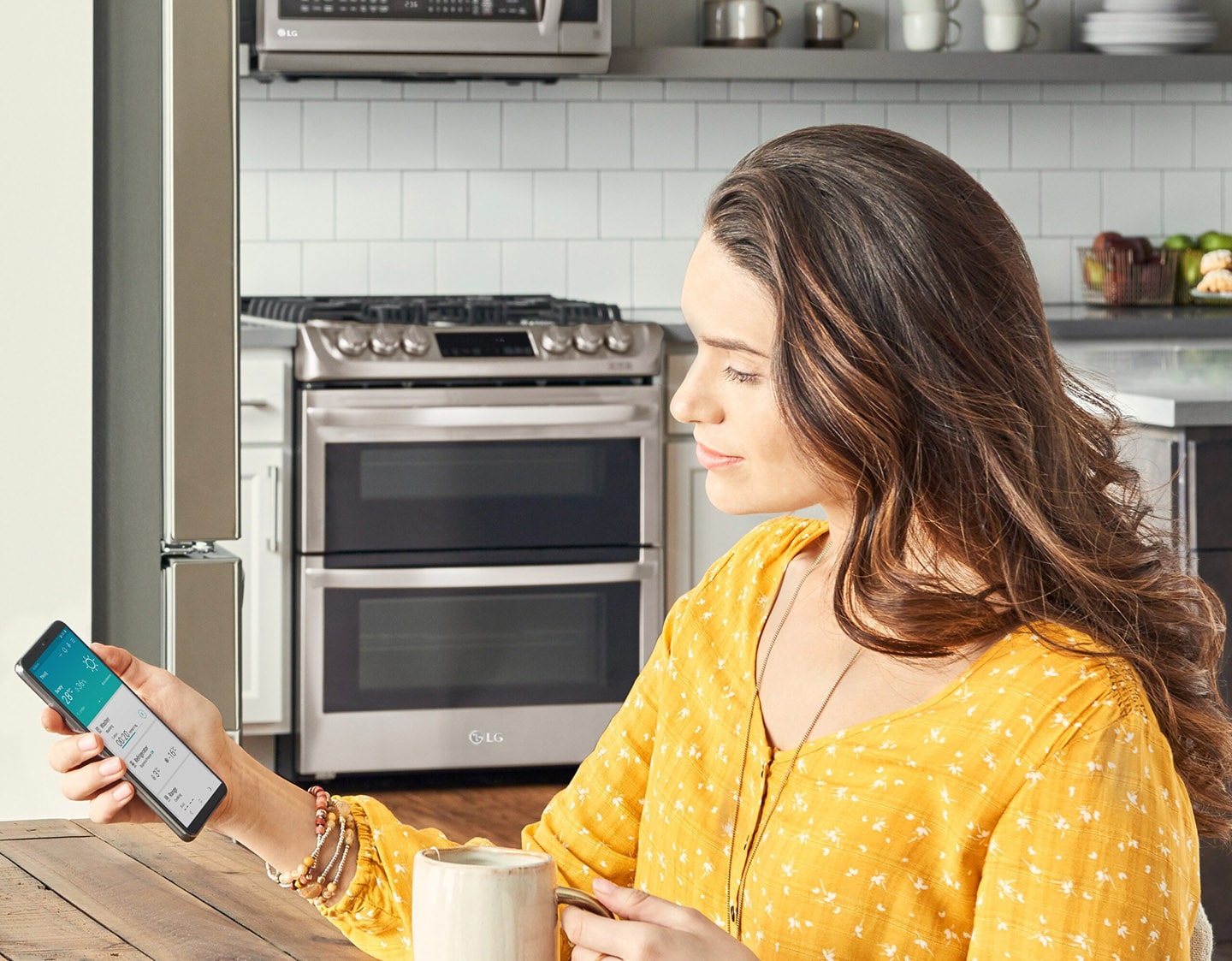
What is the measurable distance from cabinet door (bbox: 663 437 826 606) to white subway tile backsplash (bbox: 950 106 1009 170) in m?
1.19

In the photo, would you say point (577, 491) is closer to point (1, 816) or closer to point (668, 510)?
point (668, 510)

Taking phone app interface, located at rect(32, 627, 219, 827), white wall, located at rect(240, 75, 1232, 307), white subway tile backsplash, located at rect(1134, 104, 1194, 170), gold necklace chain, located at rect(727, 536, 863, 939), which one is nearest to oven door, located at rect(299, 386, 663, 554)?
white wall, located at rect(240, 75, 1232, 307)

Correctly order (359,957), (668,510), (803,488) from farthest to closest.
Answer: (668,510), (803,488), (359,957)

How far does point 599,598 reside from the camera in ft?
11.2

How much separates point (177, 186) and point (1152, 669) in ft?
2.91

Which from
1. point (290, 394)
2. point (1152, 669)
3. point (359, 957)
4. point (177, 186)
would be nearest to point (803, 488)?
point (1152, 669)

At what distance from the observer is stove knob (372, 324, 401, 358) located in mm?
3238

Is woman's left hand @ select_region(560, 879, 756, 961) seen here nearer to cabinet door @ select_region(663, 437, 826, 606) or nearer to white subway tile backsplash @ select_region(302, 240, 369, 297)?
cabinet door @ select_region(663, 437, 826, 606)

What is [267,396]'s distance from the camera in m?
3.22

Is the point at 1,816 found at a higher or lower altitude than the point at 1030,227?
lower

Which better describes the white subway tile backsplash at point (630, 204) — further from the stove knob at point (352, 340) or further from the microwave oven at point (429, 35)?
the stove knob at point (352, 340)

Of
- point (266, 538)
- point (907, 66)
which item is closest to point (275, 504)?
point (266, 538)

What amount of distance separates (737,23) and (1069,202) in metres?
1.05

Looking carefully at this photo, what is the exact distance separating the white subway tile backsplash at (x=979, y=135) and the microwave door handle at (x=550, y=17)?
1180mm
